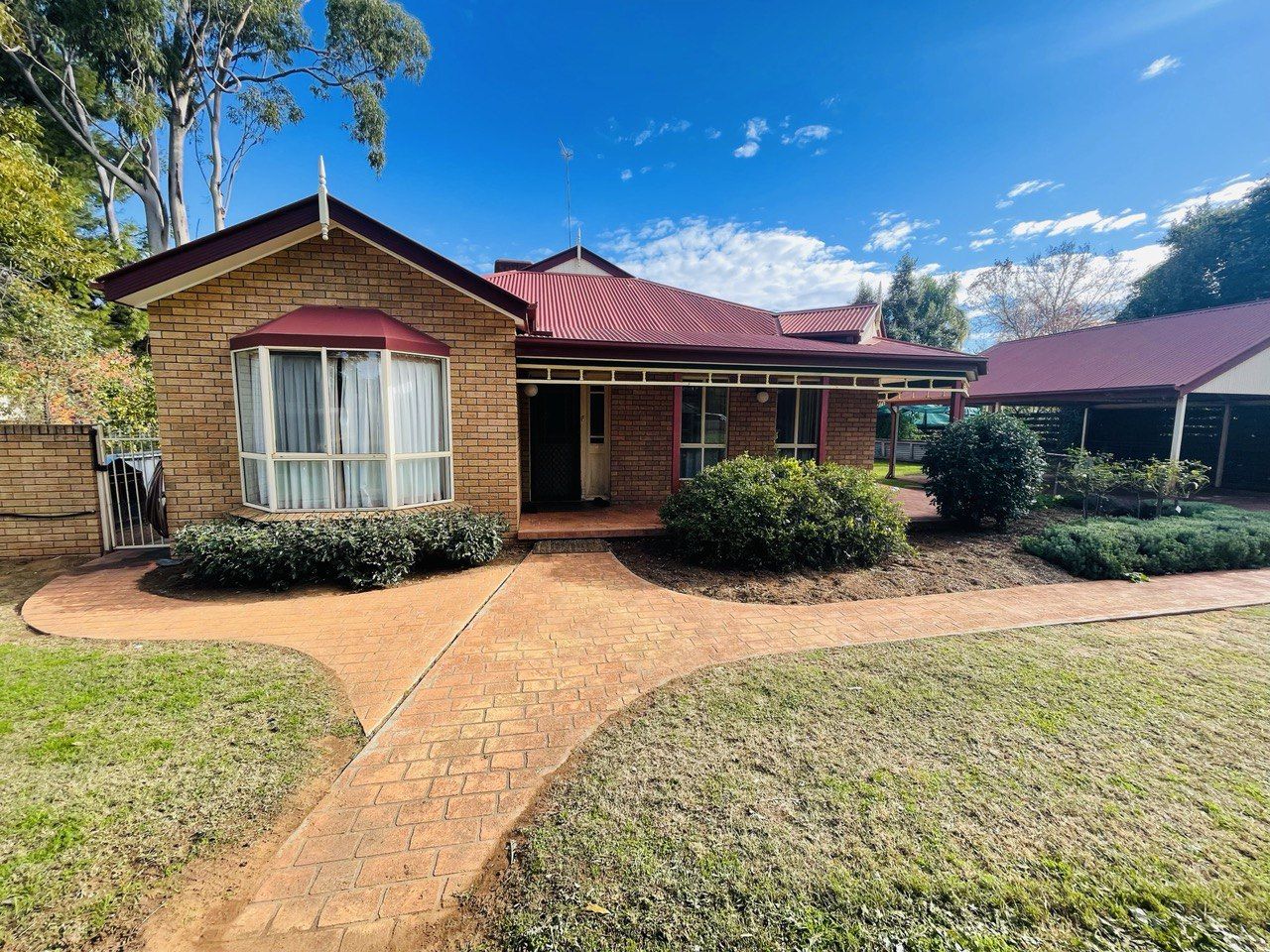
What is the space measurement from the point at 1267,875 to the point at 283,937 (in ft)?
13.4

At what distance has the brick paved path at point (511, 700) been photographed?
2.07 metres

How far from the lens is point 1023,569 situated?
6.87 meters

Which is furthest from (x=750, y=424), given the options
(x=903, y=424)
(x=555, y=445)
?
(x=903, y=424)

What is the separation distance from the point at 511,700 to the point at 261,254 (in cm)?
649

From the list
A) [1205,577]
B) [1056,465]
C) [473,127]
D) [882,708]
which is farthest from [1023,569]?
[473,127]

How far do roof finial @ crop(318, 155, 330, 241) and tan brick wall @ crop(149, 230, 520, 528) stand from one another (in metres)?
0.39

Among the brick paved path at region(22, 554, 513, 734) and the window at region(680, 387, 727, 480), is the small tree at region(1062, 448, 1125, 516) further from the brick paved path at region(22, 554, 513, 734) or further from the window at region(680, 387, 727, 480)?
the brick paved path at region(22, 554, 513, 734)

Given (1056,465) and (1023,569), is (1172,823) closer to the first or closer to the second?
(1023,569)

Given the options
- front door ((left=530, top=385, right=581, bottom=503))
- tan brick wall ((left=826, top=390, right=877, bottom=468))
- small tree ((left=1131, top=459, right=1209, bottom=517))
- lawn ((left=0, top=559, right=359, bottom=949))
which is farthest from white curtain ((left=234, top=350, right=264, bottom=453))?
small tree ((left=1131, top=459, right=1209, bottom=517))

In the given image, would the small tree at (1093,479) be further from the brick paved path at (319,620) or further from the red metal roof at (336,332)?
the red metal roof at (336,332)

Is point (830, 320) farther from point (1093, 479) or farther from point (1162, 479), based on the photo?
point (1162, 479)

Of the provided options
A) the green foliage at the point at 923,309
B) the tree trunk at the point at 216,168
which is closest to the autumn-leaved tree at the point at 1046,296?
the green foliage at the point at 923,309

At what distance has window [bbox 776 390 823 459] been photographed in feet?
34.7

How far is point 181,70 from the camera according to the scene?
59.3 ft
